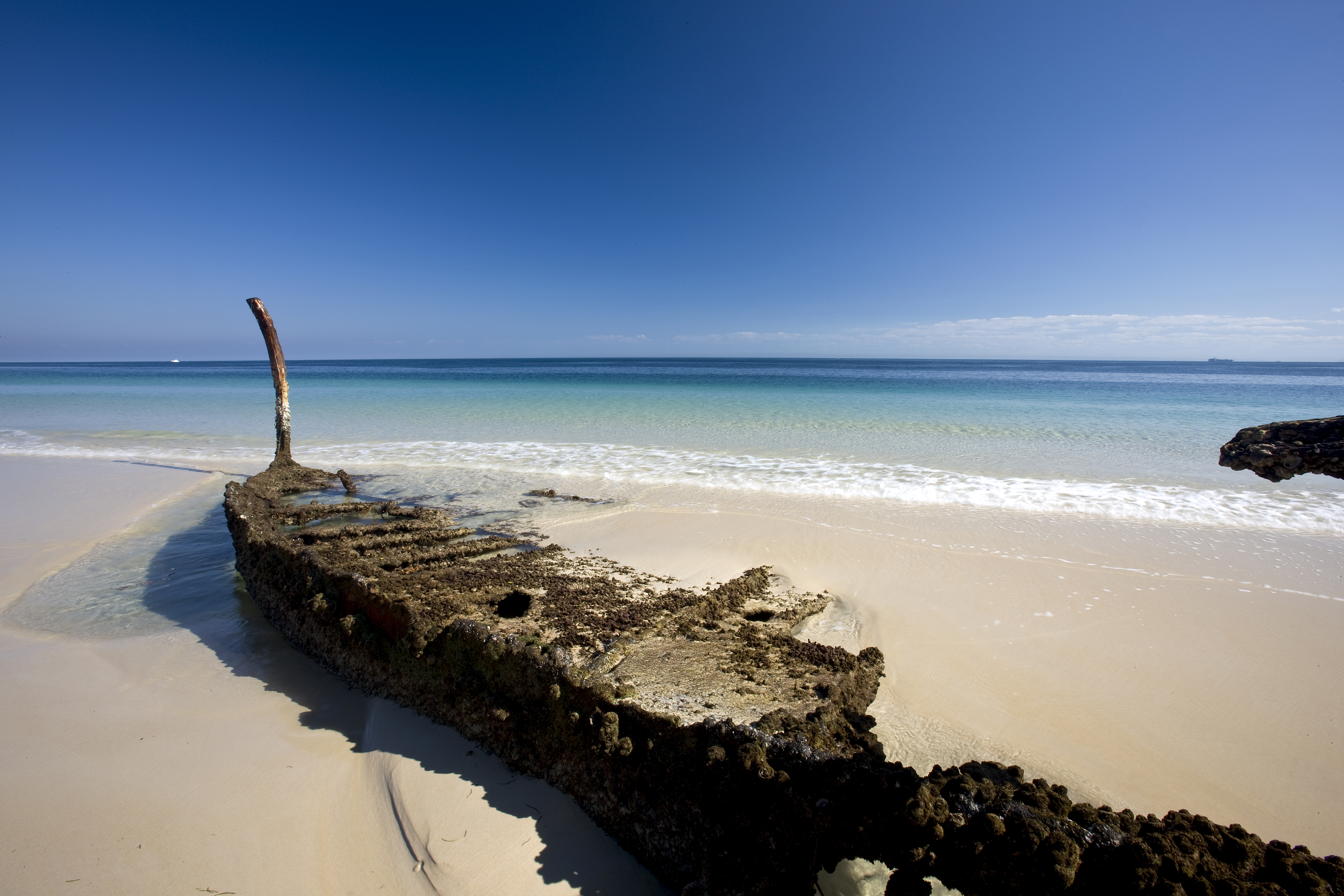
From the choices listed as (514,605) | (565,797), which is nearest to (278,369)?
(514,605)

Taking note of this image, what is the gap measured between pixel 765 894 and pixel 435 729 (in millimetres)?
2147

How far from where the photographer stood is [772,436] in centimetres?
1586

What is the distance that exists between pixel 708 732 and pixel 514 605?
8.20ft

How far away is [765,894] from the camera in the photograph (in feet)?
7.14

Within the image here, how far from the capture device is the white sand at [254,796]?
254 centimetres

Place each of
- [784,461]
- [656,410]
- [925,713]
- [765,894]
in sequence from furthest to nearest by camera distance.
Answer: [656,410] < [784,461] < [925,713] < [765,894]

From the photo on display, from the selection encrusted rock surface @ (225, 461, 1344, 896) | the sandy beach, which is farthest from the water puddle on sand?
encrusted rock surface @ (225, 461, 1344, 896)

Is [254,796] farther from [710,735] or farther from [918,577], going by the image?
[918,577]

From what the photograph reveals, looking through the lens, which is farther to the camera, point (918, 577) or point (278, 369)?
point (278, 369)

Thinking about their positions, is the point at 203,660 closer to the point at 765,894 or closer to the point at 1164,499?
the point at 765,894

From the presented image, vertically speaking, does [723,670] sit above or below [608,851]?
above

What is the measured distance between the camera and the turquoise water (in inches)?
361

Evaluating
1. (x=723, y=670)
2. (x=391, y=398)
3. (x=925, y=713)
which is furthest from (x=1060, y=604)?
(x=391, y=398)

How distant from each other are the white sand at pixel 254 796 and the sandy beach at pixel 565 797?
12 mm
